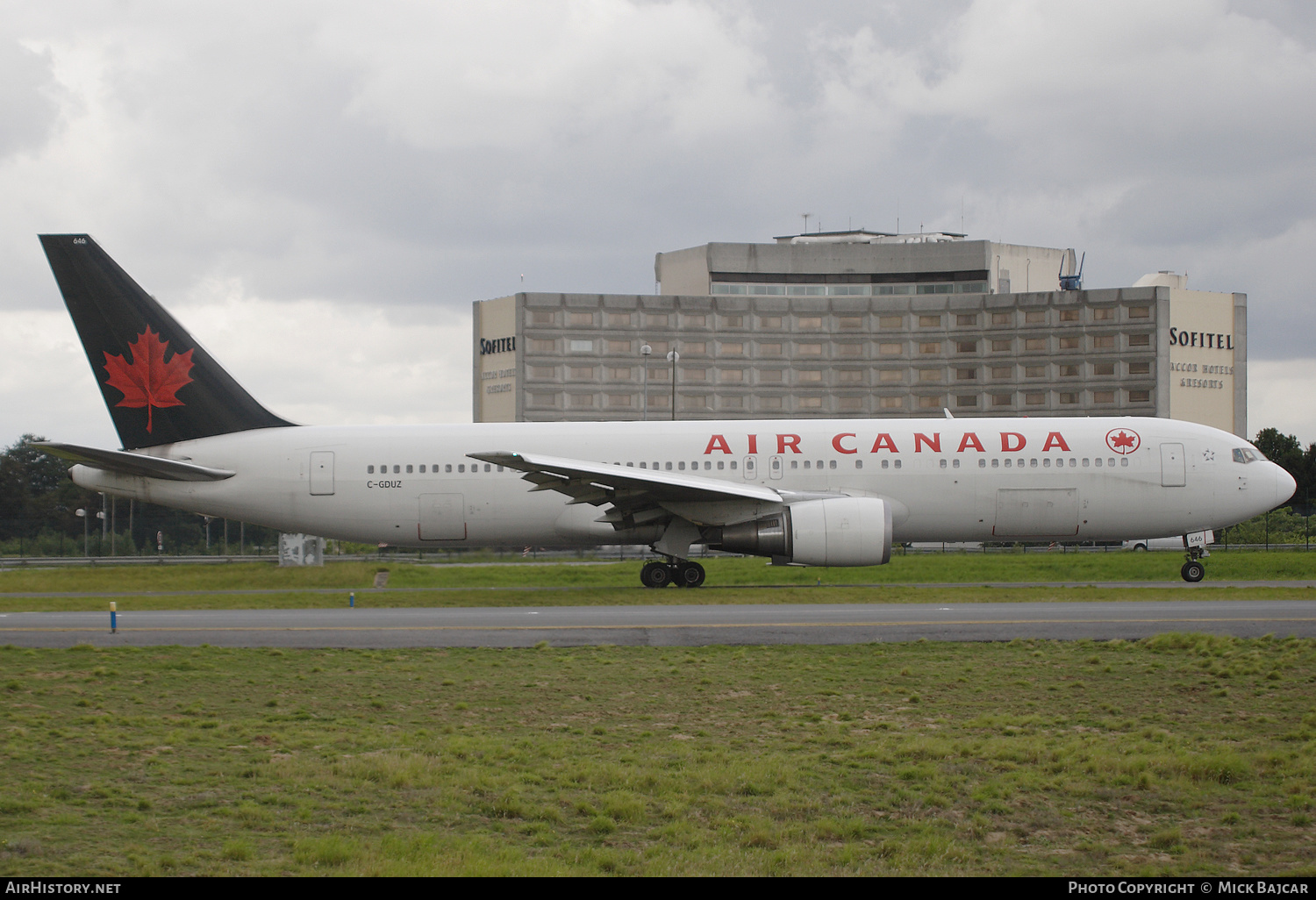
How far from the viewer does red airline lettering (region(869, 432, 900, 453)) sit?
25125 millimetres

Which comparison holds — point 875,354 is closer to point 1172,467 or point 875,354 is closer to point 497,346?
point 497,346

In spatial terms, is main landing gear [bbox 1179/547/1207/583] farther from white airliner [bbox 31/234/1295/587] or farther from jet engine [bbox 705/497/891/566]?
jet engine [bbox 705/497/891/566]

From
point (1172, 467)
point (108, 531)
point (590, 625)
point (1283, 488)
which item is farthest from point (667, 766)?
point (108, 531)

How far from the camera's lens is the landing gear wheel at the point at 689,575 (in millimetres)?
25047

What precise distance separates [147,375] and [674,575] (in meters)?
13.0

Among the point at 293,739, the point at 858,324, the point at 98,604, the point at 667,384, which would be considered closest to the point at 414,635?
the point at 293,739

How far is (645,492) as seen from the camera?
78.2 feet

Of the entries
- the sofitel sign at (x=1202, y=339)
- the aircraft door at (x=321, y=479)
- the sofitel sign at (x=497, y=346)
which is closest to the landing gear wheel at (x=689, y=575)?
the aircraft door at (x=321, y=479)

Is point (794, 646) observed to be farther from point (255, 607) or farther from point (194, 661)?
point (255, 607)

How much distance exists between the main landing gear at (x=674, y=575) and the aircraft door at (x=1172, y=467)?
10458mm

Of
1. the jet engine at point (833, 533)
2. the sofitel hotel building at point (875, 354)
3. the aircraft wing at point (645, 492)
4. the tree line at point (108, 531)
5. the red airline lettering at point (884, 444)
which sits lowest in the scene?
the tree line at point (108, 531)

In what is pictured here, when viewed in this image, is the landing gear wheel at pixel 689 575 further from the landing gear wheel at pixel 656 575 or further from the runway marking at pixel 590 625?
the runway marking at pixel 590 625

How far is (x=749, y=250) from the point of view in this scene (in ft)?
334

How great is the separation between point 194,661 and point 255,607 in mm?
8474
